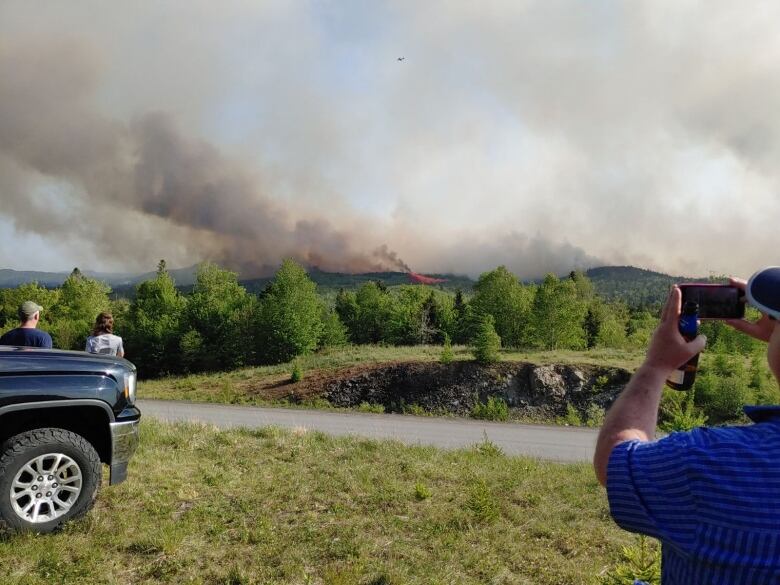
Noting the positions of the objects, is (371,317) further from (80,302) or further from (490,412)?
(490,412)

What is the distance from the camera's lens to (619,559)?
16.0 feet

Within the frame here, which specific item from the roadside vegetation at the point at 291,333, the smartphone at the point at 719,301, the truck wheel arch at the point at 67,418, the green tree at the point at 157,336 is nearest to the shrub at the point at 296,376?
the roadside vegetation at the point at 291,333

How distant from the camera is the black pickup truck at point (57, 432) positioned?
4.78 m

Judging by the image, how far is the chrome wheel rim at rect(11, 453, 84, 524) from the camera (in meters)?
4.80

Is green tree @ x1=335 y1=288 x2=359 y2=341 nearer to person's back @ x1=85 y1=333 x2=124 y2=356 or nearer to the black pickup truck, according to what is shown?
person's back @ x1=85 y1=333 x2=124 y2=356

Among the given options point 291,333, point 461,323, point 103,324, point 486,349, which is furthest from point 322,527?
point 461,323

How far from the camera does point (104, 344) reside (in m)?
8.52

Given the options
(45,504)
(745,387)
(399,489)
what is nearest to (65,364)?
(45,504)

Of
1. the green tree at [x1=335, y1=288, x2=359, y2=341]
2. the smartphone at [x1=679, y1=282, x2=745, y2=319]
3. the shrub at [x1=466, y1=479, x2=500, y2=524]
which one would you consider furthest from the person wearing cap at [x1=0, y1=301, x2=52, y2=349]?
the green tree at [x1=335, y1=288, x2=359, y2=341]

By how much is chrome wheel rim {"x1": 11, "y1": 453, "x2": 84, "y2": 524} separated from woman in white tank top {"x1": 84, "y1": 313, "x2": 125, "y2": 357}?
3683 millimetres

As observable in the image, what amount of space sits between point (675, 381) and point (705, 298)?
291 mm

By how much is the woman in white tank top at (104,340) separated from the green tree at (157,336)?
45355 millimetres

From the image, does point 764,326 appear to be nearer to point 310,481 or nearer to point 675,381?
point 675,381

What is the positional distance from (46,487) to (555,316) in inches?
1875
